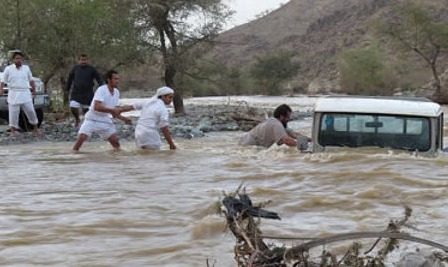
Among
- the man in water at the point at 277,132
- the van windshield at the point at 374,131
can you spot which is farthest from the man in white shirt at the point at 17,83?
the van windshield at the point at 374,131

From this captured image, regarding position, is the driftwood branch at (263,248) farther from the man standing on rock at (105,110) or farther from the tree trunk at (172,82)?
the tree trunk at (172,82)

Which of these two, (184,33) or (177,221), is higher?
(184,33)

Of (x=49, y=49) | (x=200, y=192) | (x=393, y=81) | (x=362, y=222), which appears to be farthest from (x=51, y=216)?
(x=393, y=81)

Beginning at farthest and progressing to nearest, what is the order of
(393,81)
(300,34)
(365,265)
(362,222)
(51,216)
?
(300,34)
(393,81)
(51,216)
(362,222)
(365,265)

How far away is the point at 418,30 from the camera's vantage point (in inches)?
2233

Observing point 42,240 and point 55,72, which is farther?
point 55,72

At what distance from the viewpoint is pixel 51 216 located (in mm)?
6777

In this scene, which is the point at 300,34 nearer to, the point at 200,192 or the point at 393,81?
the point at 393,81

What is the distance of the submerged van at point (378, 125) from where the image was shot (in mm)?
8445

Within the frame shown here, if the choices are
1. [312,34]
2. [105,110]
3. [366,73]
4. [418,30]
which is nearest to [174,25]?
[105,110]

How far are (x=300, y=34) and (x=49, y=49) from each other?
11000 cm

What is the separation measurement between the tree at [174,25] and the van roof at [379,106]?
56.5 feet

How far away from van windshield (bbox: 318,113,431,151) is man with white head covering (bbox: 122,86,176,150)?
284 cm


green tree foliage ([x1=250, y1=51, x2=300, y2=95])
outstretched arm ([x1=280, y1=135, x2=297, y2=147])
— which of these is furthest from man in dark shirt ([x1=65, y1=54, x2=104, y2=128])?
green tree foliage ([x1=250, y1=51, x2=300, y2=95])
